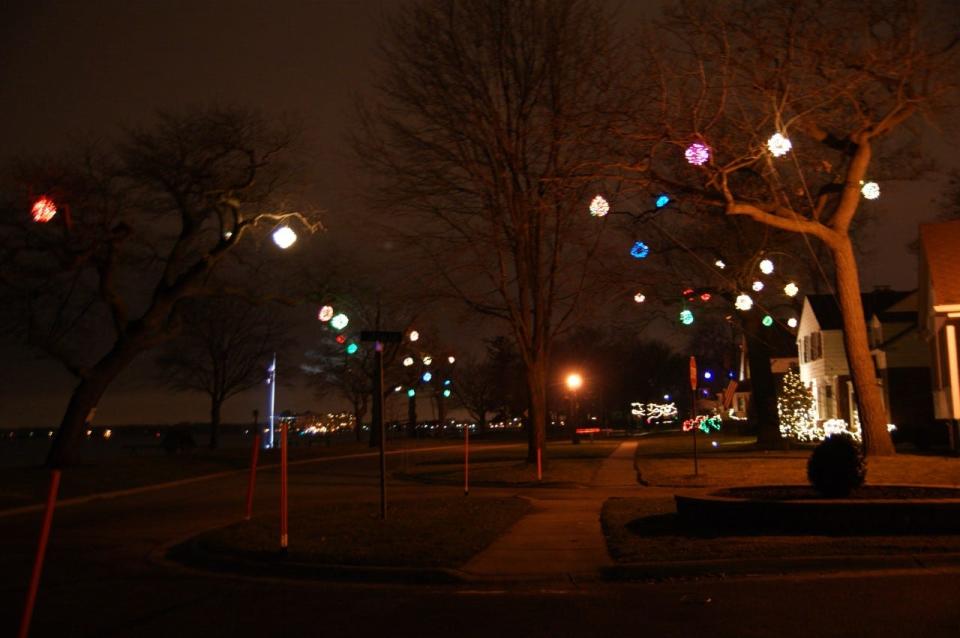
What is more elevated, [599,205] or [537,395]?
[599,205]

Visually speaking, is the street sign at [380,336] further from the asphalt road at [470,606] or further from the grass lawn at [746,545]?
the grass lawn at [746,545]

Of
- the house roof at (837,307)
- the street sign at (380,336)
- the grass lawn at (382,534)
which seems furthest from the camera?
the house roof at (837,307)

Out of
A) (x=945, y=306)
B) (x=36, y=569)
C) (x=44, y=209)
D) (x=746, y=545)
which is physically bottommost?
(x=746, y=545)

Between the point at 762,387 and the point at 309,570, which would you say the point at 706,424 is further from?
the point at 309,570

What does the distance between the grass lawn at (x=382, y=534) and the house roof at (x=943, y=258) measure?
14751 mm

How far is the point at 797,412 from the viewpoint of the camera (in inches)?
1543

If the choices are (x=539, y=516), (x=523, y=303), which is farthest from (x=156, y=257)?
(x=539, y=516)

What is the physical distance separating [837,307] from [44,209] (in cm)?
3317

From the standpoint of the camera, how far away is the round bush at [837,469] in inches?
463

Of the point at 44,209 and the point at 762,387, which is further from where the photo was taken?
the point at 762,387

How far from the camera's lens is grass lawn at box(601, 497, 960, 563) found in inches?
400

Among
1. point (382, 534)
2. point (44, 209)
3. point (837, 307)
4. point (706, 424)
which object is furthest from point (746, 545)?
point (706, 424)

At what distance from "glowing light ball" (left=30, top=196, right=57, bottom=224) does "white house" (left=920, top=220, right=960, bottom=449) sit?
24144mm

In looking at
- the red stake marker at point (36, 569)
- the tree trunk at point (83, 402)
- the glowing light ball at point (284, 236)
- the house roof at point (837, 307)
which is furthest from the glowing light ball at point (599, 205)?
the house roof at point (837, 307)
